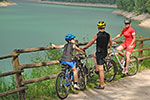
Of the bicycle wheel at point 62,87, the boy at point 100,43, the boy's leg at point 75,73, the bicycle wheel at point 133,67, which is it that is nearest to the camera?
the bicycle wheel at point 62,87

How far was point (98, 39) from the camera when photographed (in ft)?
16.2

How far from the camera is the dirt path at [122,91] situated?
4.94 metres

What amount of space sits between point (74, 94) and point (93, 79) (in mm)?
1146

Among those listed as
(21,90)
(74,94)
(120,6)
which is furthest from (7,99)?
(120,6)

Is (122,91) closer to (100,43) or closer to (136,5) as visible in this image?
(100,43)

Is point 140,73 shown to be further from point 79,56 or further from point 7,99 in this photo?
point 7,99

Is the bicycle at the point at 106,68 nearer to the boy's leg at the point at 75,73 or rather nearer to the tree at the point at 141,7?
the boy's leg at the point at 75,73

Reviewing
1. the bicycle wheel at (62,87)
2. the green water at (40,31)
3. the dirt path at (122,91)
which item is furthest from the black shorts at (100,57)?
the green water at (40,31)

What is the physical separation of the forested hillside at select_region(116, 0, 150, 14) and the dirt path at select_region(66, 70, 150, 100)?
53035 millimetres

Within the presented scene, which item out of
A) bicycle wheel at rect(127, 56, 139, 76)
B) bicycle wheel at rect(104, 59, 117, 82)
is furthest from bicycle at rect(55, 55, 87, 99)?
bicycle wheel at rect(127, 56, 139, 76)

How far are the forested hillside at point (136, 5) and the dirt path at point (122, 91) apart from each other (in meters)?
53.0

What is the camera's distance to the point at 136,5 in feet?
208

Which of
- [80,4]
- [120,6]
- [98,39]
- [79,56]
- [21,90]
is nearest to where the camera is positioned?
[21,90]

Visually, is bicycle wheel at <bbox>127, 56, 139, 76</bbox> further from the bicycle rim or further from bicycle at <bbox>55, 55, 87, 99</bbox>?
bicycle at <bbox>55, 55, 87, 99</bbox>
